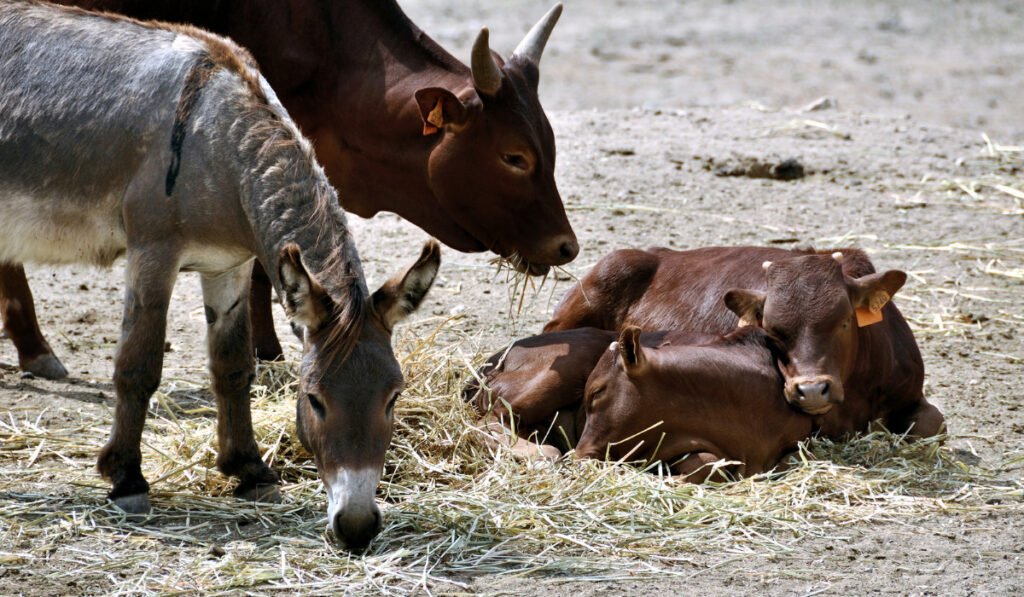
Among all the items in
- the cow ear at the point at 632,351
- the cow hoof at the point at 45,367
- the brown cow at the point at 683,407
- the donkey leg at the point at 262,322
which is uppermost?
the cow ear at the point at 632,351

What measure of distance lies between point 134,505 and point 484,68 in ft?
8.91

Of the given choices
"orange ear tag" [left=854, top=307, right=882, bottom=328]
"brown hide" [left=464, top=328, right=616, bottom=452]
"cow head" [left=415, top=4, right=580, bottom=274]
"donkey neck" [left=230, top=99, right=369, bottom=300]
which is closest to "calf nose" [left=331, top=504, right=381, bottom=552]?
"donkey neck" [left=230, top=99, right=369, bottom=300]

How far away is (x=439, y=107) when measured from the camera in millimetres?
6297

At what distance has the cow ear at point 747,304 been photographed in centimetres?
602

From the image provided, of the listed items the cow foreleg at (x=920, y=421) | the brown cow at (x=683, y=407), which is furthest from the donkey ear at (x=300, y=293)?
the cow foreleg at (x=920, y=421)

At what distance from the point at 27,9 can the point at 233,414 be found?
6.62ft

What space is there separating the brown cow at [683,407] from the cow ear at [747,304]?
0.12m

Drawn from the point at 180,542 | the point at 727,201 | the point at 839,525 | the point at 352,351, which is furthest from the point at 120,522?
the point at 727,201

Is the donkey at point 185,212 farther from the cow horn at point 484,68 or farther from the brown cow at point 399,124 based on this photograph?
the brown cow at point 399,124

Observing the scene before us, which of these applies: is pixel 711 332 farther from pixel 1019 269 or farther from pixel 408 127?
pixel 1019 269

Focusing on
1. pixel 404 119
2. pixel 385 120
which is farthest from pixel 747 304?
pixel 385 120

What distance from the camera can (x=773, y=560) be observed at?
188 inches

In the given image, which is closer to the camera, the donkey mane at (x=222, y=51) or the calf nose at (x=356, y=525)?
the calf nose at (x=356, y=525)

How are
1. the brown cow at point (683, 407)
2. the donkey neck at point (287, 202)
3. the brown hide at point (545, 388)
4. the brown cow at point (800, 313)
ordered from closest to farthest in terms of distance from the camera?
the donkey neck at point (287, 202), the brown cow at point (683, 407), the brown cow at point (800, 313), the brown hide at point (545, 388)
